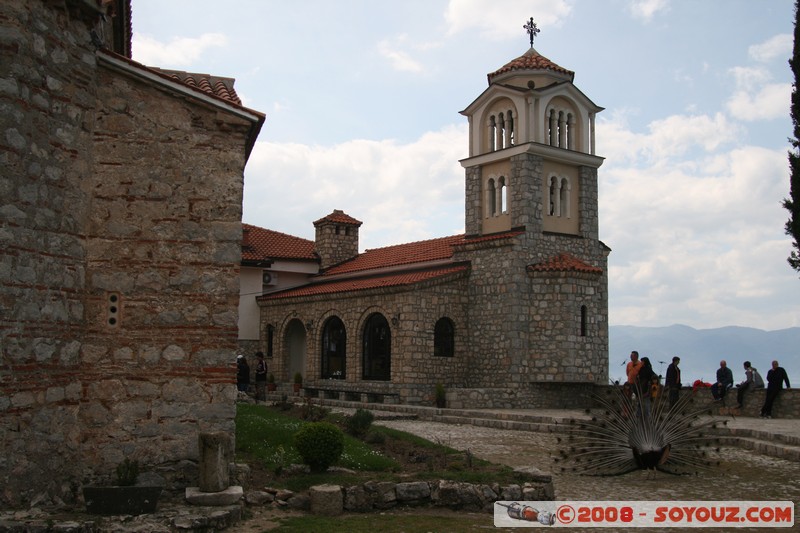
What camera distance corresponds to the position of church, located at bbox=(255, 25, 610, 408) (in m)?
24.6

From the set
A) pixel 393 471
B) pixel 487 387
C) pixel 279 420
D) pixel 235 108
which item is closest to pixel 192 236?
pixel 235 108

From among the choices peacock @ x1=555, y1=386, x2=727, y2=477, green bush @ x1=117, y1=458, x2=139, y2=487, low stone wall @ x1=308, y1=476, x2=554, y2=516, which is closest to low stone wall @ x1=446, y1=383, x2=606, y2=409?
peacock @ x1=555, y1=386, x2=727, y2=477

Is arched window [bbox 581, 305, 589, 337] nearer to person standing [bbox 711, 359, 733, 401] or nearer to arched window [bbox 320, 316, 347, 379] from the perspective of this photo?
person standing [bbox 711, 359, 733, 401]

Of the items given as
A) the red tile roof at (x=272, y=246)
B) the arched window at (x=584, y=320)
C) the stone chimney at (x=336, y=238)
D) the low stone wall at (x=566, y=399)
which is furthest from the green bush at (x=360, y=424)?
the stone chimney at (x=336, y=238)

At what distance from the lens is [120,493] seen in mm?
7316

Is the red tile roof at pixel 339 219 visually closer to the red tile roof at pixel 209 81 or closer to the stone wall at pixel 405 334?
the stone wall at pixel 405 334

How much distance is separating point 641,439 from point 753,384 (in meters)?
10.8

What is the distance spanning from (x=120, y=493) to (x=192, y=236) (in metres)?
2.88

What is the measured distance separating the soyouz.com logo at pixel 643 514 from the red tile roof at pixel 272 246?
2455 cm

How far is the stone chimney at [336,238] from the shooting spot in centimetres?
3460

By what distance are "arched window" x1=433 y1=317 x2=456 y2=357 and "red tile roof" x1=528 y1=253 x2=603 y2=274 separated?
3333 mm

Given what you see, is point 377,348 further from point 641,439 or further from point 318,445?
point 318,445

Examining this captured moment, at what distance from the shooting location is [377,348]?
26.4 meters

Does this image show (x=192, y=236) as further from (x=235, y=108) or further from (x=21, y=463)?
(x=21, y=463)
